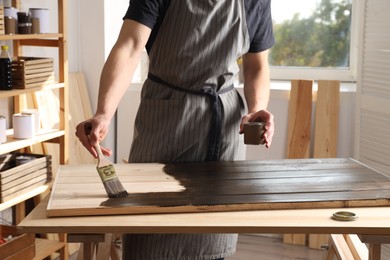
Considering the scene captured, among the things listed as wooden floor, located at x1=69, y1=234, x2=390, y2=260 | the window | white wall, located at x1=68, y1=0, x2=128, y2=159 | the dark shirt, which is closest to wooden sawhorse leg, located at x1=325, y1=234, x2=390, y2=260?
the dark shirt

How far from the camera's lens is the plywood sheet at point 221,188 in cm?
175

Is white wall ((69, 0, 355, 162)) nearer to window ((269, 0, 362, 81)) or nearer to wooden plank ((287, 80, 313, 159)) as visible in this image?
wooden plank ((287, 80, 313, 159))

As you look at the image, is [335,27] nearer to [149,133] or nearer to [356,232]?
[149,133]

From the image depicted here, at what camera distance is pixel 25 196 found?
10.8 feet

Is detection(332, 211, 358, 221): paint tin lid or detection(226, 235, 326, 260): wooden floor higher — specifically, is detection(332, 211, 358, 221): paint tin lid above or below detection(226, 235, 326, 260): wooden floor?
above

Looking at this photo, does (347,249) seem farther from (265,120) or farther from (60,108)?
(60,108)

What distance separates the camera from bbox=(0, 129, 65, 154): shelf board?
3.19 m

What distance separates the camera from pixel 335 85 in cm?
405

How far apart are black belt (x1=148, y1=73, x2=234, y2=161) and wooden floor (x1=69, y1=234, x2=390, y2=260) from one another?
1.74 meters

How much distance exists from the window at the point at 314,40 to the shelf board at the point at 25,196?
1824mm

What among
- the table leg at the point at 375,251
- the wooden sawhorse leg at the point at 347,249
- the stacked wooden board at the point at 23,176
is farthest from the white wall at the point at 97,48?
the table leg at the point at 375,251

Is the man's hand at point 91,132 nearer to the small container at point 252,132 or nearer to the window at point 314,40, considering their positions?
the small container at point 252,132

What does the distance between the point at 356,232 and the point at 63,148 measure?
2.29 m

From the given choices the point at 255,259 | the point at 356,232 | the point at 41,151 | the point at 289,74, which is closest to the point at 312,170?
the point at 356,232
